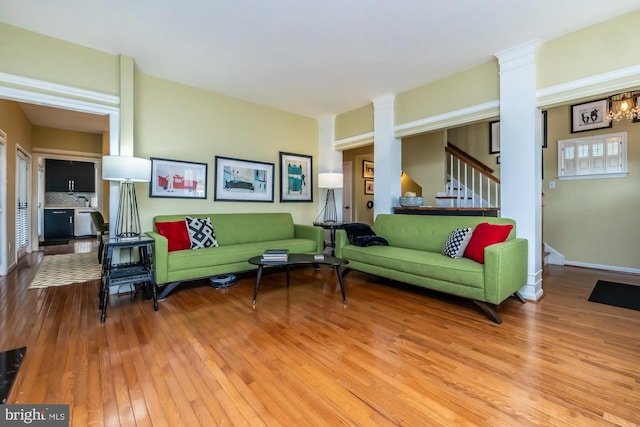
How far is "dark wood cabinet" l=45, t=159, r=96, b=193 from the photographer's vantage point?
7.30m

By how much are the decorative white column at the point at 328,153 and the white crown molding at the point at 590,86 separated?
119 inches

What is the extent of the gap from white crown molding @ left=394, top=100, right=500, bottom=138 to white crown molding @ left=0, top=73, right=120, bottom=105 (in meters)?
3.57

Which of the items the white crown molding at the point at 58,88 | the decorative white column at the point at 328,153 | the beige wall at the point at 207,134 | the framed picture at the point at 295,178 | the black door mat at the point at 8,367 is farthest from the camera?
the decorative white column at the point at 328,153

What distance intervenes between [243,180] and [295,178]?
38.0 inches

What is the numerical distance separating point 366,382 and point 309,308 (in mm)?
1172

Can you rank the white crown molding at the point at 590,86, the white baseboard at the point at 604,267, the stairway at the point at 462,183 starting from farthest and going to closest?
the stairway at the point at 462,183, the white baseboard at the point at 604,267, the white crown molding at the point at 590,86

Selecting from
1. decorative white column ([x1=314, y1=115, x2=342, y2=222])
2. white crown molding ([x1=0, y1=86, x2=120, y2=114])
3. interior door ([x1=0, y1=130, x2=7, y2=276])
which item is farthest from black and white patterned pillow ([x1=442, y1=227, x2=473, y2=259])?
interior door ([x1=0, y1=130, x2=7, y2=276])

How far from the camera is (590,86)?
8.74 ft

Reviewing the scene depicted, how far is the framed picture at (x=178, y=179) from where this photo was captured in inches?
146

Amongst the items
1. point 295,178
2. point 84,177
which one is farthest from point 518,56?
point 84,177

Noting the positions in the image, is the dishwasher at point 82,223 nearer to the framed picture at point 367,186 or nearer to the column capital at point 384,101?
the framed picture at point 367,186

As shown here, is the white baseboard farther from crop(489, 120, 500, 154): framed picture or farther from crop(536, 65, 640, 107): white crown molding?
crop(536, 65, 640, 107): white crown molding

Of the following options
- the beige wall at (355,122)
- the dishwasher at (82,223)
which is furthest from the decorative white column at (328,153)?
the dishwasher at (82,223)

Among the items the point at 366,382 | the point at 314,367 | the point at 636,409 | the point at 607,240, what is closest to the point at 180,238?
the point at 314,367
